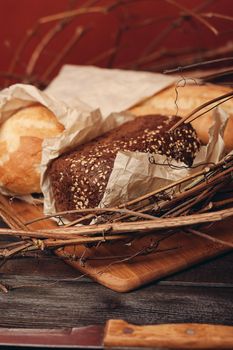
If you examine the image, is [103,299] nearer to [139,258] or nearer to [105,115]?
[139,258]

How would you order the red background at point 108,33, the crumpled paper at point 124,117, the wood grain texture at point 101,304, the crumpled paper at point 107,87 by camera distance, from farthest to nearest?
the red background at point 108,33
the crumpled paper at point 107,87
the crumpled paper at point 124,117
the wood grain texture at point 101,304

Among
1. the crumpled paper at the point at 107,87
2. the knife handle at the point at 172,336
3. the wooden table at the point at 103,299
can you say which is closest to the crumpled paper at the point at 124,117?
the crumpled paper at the point at 107,87

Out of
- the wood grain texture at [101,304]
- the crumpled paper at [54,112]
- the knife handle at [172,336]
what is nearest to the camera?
the knife handle at [172,336]

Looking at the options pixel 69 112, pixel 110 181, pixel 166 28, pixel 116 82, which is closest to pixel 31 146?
pixel 69 112

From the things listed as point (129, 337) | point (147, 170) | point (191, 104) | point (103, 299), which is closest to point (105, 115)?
point (191, 104)

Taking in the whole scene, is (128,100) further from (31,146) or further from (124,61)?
(124,61)

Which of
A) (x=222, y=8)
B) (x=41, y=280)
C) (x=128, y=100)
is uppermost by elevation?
(x=222, y=8)

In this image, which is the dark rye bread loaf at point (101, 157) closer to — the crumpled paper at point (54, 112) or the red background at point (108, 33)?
the crumpled paper at point (54, 112)

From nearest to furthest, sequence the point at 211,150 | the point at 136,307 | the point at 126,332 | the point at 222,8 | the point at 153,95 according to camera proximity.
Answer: the point at 126,332, the point at 136,307, the point at 211,150, the point at 153,95, the point at 222,8
